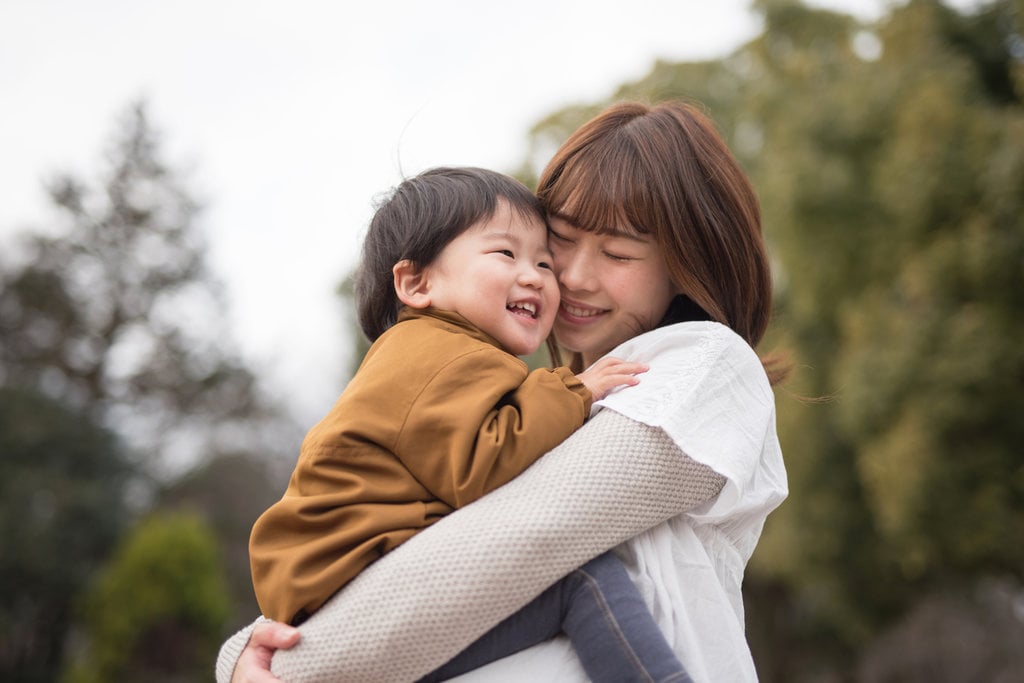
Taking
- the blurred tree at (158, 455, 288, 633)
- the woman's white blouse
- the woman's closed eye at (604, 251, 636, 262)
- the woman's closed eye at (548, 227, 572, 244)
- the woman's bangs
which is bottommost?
the blurred tree at (158, 455, 288, 633)

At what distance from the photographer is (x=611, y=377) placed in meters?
1.95

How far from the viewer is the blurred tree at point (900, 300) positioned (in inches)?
314

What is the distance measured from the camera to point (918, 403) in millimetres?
8453

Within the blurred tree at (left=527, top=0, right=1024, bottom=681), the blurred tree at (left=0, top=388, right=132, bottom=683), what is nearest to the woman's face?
the blurred tree at (left=527, top=0, right=1024, bottom=681)

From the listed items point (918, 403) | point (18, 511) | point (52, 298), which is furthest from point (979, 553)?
point (52, 298)

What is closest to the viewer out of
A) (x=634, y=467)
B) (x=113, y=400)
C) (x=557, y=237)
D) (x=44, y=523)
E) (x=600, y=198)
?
(x=634, y=467)

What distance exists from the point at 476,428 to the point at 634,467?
0.29m

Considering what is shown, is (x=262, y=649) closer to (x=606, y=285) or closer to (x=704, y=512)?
(x=704, y=512)

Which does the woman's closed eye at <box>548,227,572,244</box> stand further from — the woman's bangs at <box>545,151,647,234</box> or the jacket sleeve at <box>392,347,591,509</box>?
the jacket sleeve at <box>392,347,591,509</box>

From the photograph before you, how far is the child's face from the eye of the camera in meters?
2.05

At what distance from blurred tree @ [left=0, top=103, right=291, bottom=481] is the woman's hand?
12.6 m

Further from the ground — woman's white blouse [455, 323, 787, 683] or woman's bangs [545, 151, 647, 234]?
woman's bangs [545, 151, 647, 234]

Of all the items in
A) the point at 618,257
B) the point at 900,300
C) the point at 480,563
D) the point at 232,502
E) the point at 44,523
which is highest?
the point at 618,257

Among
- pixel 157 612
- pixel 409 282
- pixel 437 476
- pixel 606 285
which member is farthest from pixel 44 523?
pixel 437 476
